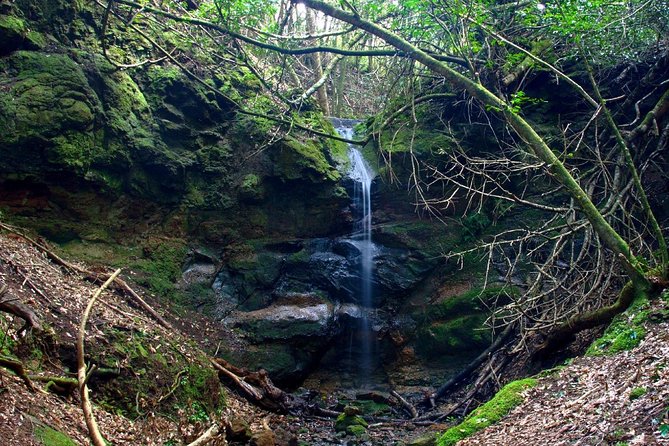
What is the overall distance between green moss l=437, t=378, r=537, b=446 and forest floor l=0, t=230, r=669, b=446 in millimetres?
124

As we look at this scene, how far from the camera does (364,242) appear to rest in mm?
11422

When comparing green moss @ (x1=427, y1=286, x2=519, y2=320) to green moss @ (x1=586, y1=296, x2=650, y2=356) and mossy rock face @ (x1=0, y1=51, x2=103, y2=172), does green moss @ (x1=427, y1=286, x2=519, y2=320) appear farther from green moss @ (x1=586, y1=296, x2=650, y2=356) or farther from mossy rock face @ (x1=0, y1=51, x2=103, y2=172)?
mossy rock face @ (x1=0, y1=51, x2=103, y2=172)

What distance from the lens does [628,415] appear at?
11.7 ft

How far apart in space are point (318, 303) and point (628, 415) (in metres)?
7.62

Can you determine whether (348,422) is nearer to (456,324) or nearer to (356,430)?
(356,430)

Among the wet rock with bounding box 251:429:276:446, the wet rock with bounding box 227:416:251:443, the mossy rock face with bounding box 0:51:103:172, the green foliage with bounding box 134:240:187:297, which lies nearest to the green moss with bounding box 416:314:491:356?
the wet rock with bounding box 251:429:276:446

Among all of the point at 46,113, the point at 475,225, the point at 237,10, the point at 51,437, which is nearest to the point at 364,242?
the point at 475,225

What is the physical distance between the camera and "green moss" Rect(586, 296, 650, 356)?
5227mm

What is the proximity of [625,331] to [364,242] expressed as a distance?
21.5ft

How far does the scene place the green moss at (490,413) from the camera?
5148 mm

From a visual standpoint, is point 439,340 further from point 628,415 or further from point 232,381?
point 628,415

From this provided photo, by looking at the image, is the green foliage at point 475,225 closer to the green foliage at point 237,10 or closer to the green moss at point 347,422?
the green moss at point 347,422

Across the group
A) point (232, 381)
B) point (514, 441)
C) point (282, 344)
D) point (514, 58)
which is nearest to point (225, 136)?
point (282, 344)

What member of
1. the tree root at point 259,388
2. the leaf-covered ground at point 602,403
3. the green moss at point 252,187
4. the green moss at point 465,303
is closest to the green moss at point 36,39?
the green moss at point 252,187
